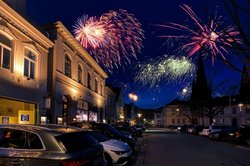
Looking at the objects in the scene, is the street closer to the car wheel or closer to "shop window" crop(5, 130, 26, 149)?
the car wheel

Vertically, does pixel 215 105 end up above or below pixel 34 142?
above

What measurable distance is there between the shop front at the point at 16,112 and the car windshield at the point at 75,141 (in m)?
12.1

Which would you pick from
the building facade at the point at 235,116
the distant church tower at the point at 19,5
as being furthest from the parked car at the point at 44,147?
the building facade at the point at 235,116

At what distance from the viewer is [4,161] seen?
21.0ft

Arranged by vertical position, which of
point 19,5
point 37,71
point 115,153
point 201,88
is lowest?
point 115,153

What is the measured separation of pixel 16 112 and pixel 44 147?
14.5m

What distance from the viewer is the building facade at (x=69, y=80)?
82.1ft

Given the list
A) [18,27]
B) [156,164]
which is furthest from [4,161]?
[18,27]

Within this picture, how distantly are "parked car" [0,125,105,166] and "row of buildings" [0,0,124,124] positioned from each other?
11148 millimetres

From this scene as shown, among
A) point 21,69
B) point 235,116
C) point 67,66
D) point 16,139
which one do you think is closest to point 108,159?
point 16,139

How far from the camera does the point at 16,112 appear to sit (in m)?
19.9

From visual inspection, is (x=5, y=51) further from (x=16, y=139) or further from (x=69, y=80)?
(x=16, y=139)

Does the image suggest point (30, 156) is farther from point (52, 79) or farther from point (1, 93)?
point (52, 79)

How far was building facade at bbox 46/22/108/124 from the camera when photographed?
25.0 m
